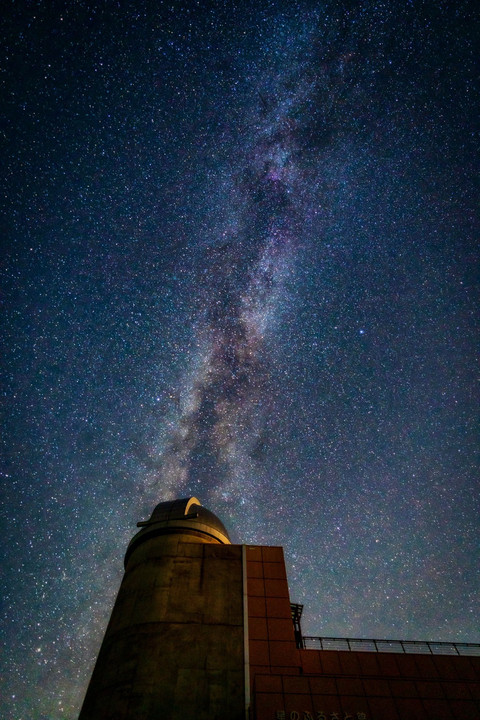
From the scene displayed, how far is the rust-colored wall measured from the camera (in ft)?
39.8

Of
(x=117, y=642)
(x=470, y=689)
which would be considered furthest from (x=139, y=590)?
(x=470, y=689)

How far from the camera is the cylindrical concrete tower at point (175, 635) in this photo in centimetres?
1326

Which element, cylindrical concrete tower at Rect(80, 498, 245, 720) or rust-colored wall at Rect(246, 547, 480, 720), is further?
cylindrical concrete tower at Rect(80, 498, 245, 720)

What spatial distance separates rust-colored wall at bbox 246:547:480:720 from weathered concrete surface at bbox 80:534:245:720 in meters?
0.92

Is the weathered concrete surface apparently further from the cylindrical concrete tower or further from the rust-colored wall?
the rust-colored wall

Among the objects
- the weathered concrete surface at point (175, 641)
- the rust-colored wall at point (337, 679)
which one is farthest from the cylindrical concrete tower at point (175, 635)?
the rust-colored wall at point (337, 679)

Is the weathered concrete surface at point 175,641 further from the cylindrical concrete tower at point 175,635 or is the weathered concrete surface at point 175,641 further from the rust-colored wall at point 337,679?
the rust-colored wall at point 337,679

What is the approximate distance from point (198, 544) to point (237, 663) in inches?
197

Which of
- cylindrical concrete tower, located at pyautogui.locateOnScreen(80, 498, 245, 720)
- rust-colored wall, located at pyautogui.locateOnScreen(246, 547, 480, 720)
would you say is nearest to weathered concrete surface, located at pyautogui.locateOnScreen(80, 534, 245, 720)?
cylindrical concrete tower, located at pyautogui.locateOnScreen(80, 498, 245, 720)

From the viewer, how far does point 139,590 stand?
54.5ft

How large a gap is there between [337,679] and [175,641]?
5888 millimetres

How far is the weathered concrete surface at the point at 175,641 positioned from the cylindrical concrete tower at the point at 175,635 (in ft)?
0.09

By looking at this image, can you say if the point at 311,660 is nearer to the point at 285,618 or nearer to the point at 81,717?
the point at 285,618

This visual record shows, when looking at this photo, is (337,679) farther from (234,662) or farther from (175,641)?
(175,641)
